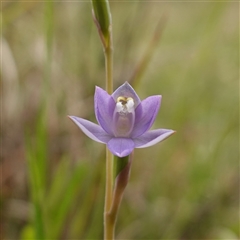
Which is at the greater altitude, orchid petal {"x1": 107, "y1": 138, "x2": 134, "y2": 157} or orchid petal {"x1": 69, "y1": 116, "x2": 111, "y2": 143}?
orchid petal {"x1": 69, "y1": 116, "x2": 111, "y2": 143}

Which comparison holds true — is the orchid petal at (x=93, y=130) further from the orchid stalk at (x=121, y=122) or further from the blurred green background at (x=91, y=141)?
the blurred green background at (x=91, y=141)

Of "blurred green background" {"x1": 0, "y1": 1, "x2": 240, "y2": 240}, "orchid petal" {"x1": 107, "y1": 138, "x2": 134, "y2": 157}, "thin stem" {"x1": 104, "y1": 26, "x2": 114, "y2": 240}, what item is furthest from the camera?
"blurred green background" {"x1": 0, "y1": 1, "x2": 240, "y2": 240}

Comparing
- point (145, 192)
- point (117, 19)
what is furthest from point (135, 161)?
point (117, 19)

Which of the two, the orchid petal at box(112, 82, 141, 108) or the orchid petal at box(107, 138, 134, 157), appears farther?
the orchid petal at box(112, 82, 141, 108)

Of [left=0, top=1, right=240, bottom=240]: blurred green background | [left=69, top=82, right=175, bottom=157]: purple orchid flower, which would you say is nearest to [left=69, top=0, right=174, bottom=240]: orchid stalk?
[left=69, top=82, right=175, bottom=157]: purple orchid flower

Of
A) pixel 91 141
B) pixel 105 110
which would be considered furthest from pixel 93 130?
pixel 91 141

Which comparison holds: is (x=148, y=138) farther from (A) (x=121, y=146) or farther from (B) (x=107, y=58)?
(B) (x=107, y=58)

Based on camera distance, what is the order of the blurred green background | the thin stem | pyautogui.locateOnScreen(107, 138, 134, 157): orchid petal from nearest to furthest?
pyautogui.locateOnScreen(107, 138, 134, 157): orchid petal < the thin stem < the blurred green background

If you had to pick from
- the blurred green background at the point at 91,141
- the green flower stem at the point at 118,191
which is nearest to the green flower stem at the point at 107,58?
the green flower stem at the point at 118,191

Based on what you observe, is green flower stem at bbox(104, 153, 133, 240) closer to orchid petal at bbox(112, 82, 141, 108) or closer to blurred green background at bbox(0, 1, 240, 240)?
orchid petal at bbox(112, 82, 141, 108)
